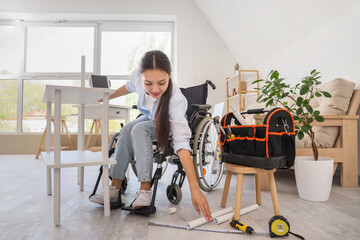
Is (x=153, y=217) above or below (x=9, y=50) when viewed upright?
below

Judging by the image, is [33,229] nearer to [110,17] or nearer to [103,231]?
[103,231]

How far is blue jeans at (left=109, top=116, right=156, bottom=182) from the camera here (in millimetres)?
1230

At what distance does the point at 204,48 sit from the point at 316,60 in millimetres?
2389

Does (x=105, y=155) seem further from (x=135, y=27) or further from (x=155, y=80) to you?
(x=135, y=27)

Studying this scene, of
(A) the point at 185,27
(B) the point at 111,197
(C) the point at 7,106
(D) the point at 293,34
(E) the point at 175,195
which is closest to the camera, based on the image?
(B) the point at 111,197

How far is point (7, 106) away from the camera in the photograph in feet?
15.3

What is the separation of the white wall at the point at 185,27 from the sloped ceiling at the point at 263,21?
0.62ft

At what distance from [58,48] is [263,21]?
380cm

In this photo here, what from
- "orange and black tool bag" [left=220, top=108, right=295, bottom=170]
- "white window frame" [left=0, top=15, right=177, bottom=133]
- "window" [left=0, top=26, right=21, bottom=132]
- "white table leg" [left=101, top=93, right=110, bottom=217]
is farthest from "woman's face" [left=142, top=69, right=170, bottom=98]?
"window" [left=0, top=26, right=21, bottom=132]

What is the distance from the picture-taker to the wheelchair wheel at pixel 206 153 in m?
1.50

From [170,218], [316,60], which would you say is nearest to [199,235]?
[170,218]

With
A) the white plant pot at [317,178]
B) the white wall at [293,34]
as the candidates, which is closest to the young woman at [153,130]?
the white plant pot at [317,178]

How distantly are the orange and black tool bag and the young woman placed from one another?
27cm

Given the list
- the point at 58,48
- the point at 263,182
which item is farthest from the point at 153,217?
the point at 58,48
